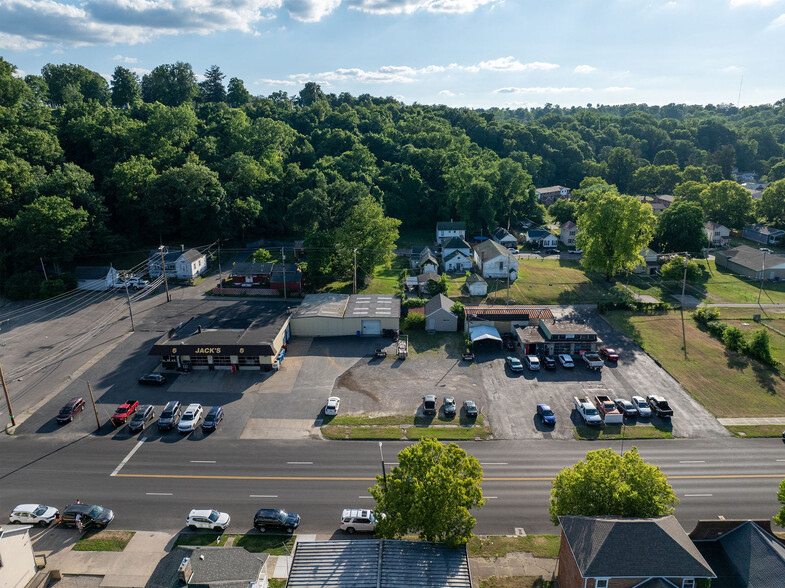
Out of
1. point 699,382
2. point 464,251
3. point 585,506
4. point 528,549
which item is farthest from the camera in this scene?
point 464,251

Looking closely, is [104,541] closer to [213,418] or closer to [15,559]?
[15,559]

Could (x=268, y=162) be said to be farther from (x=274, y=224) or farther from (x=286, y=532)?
(x=286, y=532)

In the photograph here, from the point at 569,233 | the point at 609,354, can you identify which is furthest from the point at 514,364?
the point at 569,233

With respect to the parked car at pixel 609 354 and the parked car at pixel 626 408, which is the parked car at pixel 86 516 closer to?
the parked car at pixel 626 408

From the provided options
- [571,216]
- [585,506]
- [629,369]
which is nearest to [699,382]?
[629,369]

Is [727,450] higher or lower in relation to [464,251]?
lower

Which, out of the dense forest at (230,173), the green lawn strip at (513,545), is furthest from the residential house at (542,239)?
the green lawn strip at (513,545)
